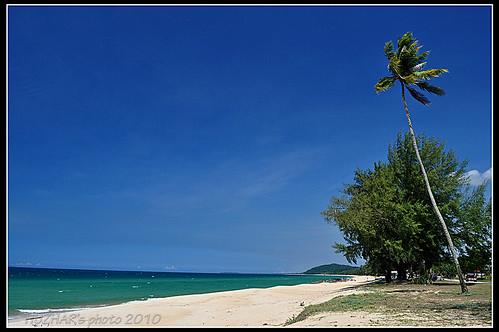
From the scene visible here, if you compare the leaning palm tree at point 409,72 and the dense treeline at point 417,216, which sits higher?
the leaning palm tree at point 409,72

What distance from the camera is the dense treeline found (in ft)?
104

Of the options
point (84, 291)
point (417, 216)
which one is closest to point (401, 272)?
point (417, 216)

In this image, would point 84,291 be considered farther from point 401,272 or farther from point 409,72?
point 409,72

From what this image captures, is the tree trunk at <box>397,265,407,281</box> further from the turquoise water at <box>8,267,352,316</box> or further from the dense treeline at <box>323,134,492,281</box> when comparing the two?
the turquoise water at <box>8,267,352,316</box>

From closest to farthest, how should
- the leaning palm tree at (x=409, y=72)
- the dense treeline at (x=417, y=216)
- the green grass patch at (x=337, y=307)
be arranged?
1. the green grass patch at (x=337, y=307)
2. the leaning palm tree at (x=409, y=72)
3. the dense treeline at (x=417, y=216)

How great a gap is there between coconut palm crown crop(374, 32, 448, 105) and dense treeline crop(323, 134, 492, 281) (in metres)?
10.8

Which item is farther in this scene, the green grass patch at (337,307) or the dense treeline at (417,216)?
the dense treeline at (417,216)

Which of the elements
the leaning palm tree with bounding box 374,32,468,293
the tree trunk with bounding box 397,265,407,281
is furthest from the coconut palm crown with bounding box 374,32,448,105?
the tree trunk with bounding box 397,265,407,281

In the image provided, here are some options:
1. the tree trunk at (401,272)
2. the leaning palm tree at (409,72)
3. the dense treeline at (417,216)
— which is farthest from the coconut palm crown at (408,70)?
the tree trunk at (401,272)

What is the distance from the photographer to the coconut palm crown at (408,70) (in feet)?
74.5

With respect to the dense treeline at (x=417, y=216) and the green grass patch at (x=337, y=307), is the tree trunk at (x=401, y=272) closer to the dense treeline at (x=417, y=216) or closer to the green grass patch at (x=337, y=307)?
the dense treeline at (x=417, y=216)

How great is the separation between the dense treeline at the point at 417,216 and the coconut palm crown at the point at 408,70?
10.8 m

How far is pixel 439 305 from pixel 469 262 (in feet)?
63.4

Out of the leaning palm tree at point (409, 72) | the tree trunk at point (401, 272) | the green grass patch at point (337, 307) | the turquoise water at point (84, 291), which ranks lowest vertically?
the turquoise water at point (84, 291)
